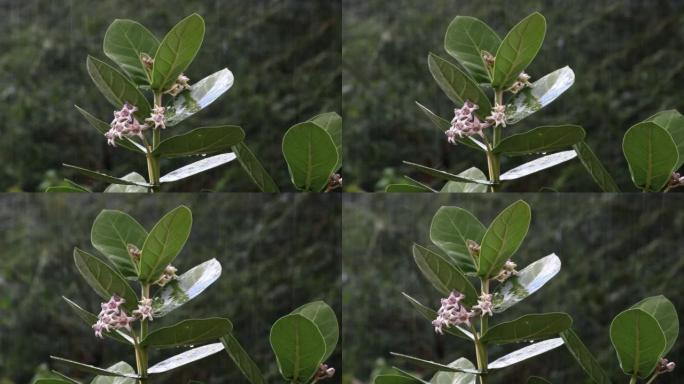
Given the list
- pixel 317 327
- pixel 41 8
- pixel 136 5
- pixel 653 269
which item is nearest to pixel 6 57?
pixel 41 8

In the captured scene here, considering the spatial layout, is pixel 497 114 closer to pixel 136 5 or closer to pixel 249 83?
pixel 249 83

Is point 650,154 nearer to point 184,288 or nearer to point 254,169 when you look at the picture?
point 254,169

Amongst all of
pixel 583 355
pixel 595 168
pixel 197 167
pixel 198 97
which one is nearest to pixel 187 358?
pixel 197 167

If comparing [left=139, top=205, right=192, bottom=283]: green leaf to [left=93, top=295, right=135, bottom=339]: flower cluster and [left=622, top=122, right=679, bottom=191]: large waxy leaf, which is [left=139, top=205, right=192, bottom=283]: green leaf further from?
[left=622, top=122, right=679, bottom=191]: large waxy leaf

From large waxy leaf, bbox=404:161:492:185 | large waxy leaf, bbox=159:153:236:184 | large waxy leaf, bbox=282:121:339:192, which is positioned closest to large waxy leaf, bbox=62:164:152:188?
large waxy leaf, bbox=159:153:236:184

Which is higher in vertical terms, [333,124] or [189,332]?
[333,124]
